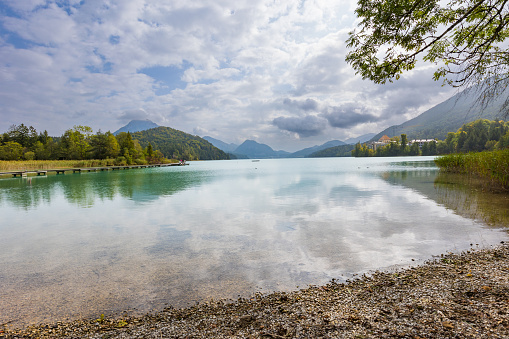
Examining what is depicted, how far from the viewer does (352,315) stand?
12.1ft

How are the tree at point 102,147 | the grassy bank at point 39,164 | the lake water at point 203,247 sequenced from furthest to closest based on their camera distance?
the tree at point 102,147
the grassy bank at point 39,164
the lake water at point 203,247

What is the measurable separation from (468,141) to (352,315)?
423 feet

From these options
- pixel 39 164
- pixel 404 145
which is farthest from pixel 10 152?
pixel 404 145

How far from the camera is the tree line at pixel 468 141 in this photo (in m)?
93.8

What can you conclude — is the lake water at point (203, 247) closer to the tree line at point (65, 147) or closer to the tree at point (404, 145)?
the tree line at point (65, 147)

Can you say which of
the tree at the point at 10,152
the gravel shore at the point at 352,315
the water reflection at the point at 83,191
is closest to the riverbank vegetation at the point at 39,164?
the tree at the point at 10,152

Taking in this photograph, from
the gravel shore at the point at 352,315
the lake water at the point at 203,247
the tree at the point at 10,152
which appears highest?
the tree at the point at 10,152

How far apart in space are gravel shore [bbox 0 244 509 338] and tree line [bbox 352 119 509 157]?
6300cm

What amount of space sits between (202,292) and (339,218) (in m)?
8.29

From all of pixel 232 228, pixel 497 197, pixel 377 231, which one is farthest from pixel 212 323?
pixel 497 197

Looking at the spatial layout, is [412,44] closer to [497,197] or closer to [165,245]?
[165,245]

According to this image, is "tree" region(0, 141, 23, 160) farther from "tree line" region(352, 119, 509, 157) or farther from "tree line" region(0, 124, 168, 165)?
"tree line" region(352, 119, 509, 157)

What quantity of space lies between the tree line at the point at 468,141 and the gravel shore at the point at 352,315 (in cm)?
6300

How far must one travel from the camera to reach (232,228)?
428 inches
